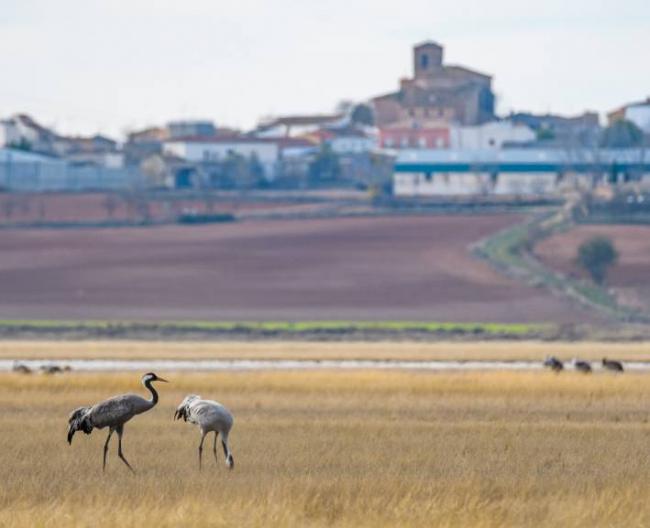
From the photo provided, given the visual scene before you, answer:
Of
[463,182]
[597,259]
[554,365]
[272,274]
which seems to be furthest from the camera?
[463,182]

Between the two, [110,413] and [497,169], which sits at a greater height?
[110,413]

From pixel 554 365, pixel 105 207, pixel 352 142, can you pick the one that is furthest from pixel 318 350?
pixel 352 142

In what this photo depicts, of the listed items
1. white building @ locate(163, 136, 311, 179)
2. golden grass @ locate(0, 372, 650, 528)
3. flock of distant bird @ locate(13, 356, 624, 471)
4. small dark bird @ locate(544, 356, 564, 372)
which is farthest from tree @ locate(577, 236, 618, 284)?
white building @ locate(163, 136, 311, 179)

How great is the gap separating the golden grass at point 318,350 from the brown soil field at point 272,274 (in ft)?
48.9

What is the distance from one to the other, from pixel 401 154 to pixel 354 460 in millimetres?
132016

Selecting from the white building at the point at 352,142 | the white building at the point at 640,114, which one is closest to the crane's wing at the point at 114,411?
the white building at the point at 352,142

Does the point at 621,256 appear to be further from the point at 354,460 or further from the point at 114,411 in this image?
the point at 114,411

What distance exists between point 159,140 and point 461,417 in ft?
544

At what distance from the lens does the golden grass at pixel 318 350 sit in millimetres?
57000

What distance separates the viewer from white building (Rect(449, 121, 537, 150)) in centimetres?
17275

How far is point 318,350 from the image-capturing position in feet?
203

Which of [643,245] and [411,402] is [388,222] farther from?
[411,402]

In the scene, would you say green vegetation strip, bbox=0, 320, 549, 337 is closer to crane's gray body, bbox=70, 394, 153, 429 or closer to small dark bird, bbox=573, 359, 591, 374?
small dark bird, bbox=573, 359, 591, 374

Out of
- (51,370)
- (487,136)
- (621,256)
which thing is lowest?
(621,256)
